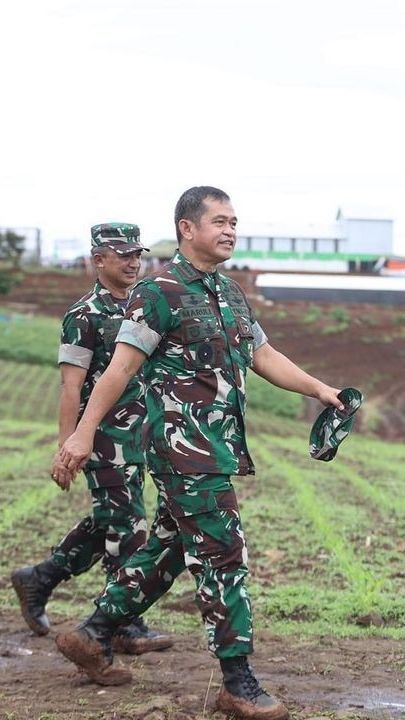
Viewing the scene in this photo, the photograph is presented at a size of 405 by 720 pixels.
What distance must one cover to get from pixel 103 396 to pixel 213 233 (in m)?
0.81

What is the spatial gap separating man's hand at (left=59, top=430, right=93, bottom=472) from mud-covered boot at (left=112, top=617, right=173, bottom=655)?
145cm

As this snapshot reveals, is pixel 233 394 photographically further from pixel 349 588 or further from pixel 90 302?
pixel 349 588

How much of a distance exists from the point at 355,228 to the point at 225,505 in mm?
51976

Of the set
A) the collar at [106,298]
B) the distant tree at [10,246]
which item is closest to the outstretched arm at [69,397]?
the collar at [106,298]

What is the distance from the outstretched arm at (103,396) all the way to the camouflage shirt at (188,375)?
0.06 meters

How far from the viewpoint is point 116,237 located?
20.4ft

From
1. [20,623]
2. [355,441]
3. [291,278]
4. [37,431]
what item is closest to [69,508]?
[20,623]

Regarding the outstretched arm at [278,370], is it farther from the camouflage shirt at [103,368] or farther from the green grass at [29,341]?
the green grass at [29,341]

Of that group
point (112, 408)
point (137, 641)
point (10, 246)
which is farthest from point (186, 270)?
point (10, 246)

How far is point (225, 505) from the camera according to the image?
16.2 ft

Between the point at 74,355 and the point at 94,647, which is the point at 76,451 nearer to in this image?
the point at 94,647

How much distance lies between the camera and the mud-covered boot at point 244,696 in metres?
4.79

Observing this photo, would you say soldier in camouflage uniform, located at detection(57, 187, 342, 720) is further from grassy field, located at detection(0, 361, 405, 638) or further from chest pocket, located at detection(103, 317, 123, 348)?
grassy field, located at detection(0, 361, 405, 638)

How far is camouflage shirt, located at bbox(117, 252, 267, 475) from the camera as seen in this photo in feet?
Result: 16.1
